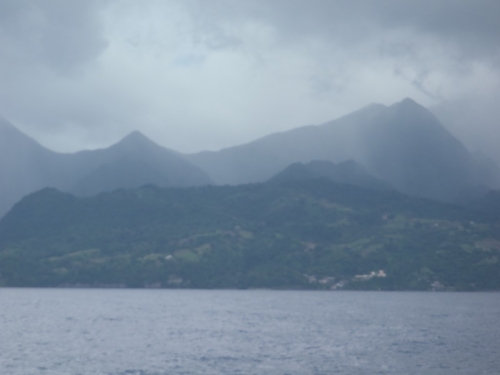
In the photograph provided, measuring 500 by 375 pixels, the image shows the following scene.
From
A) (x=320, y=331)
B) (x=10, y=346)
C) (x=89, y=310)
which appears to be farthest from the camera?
(x=89, y=310)

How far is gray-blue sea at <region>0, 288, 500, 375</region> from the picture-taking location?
223 ft

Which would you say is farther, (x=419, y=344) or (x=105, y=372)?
(x=419, y=344)

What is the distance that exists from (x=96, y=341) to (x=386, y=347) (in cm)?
3699

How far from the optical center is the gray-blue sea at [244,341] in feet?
223

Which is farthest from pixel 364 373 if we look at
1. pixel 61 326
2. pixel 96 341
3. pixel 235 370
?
pixel 61 326

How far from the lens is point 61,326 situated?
110 m

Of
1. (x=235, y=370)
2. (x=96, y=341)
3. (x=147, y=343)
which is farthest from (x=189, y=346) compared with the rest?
(x=235, y=370)

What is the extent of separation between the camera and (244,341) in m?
89.7

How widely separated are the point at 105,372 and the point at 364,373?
24.3 metres

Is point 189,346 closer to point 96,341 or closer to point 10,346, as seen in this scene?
point 96,341

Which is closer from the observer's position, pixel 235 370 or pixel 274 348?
pixel 235 370

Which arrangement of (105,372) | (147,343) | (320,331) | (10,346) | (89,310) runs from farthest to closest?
(89,310), (320,331), (147,343), (10,346), (105,372)

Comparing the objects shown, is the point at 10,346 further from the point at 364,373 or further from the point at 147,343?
the point at 364,373

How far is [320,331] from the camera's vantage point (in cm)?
10381
